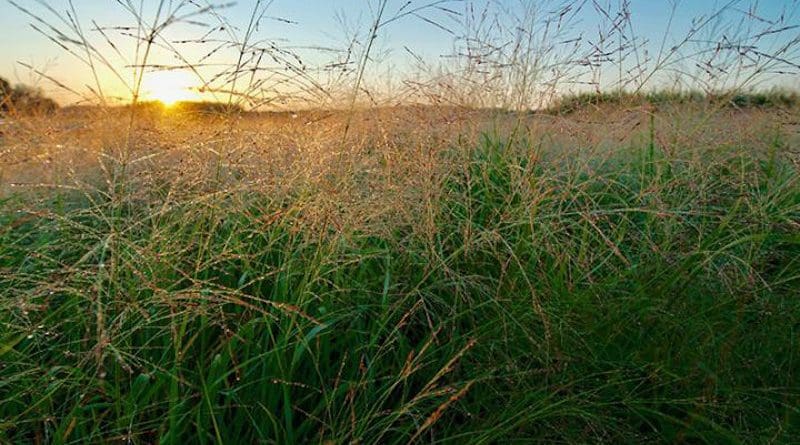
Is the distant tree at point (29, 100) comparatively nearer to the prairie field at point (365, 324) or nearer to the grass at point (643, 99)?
the prairie field at point (365, 324)

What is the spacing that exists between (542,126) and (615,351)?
143 centimetres

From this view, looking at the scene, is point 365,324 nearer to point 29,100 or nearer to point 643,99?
point 643,99

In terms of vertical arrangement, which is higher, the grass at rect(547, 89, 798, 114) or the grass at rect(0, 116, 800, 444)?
the grass at rect(547, 89, 798, 114)

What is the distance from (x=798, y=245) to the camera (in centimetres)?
243

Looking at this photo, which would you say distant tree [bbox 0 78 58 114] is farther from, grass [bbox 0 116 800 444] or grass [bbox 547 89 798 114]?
grass [bbox 547 89 798 114]

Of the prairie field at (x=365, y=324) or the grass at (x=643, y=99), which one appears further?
the grass at (x=643, y=99)

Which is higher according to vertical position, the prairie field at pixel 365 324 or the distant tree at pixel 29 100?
the distant tree at pixel 29 100

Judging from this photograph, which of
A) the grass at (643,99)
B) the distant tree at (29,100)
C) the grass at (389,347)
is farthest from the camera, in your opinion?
the distant tree at (29,100)

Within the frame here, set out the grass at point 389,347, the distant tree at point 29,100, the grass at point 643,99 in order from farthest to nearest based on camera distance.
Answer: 1. the distant tree at point 29,100
2. the grass at point 643,99
3. the grass at point 389,347

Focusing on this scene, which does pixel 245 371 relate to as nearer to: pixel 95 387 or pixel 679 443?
pixel 95 387

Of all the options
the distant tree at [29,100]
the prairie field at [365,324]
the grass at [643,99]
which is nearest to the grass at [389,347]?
the prairie field at [365,324]

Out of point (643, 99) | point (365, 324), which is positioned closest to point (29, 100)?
point (365, 324)

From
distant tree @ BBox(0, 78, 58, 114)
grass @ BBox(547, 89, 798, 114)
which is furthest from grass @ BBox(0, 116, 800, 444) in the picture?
distant tree @ BBox(0, 78, 58, 114)

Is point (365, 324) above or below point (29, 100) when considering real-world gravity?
below
